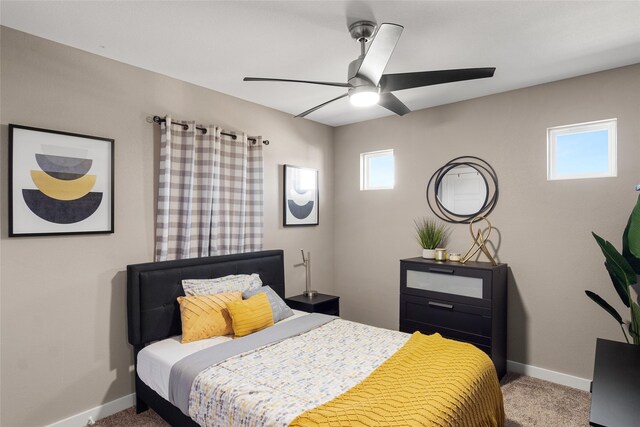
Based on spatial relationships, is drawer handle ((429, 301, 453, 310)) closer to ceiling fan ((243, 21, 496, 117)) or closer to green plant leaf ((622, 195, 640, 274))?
green plant leaf ((622, 195, 640, 274))

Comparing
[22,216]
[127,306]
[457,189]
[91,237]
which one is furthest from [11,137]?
[457,189]

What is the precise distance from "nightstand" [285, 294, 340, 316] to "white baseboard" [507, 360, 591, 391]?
182cm

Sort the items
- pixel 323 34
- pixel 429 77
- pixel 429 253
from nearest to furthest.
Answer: pixel 429 77 < pixel 323 34 < pixel 429 253

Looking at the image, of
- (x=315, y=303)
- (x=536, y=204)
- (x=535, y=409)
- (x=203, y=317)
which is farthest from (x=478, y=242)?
(x=203, y=317)

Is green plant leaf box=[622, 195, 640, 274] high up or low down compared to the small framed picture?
down

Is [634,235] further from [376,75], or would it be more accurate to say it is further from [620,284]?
[376,75]

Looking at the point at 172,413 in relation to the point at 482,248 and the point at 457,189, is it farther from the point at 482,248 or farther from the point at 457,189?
the point at 457,189

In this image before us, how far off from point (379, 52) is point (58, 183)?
2274mm

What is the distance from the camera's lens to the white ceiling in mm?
2080

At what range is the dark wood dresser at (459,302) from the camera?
3131 millimetres

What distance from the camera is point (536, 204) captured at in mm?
3322

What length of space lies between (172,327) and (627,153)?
390 centimetres

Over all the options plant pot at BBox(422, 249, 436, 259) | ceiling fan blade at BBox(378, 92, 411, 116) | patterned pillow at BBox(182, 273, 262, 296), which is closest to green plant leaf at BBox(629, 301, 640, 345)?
plant pot at BBox(422, 249, 436, 259)

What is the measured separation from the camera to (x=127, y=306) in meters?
2.74
